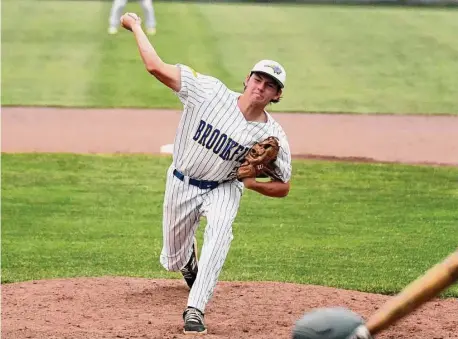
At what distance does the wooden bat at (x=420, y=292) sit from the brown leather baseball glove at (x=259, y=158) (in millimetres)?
2630

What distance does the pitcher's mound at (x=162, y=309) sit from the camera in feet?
20.1

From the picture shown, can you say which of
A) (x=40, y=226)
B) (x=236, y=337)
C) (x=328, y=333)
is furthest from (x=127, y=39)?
(x=328, y=333)

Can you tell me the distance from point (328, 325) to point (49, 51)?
1829 cm

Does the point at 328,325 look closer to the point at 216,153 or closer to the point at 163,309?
the point at 216,153

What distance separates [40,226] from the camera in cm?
943

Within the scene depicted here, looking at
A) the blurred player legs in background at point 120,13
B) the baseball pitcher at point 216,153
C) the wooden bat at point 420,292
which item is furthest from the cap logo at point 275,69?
the blurred player legs in background at point 120,13

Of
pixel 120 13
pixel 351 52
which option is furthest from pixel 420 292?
pixel 120 13

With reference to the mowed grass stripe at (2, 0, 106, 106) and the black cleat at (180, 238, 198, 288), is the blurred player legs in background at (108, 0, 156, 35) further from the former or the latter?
the black cleat at (180, 238, 198, 288)

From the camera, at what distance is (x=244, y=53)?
21062mm

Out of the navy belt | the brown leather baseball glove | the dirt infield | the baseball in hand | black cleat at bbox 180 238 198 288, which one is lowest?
the dirt infield

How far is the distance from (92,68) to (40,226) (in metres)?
10.5

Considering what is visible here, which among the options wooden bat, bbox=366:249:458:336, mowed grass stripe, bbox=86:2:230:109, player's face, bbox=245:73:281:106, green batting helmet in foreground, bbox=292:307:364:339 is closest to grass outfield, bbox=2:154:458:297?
Answer: player's face, bbox=245:73:281:106

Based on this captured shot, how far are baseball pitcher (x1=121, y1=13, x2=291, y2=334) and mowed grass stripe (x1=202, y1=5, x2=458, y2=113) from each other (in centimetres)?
1048

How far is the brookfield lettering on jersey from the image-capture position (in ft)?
20.2
